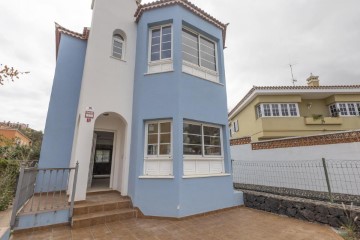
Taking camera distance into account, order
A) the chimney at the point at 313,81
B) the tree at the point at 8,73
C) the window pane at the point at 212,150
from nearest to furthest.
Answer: the tree at the point at 8,73 → the window pane at the point at 212,150 → the chimney at the point at 313,81

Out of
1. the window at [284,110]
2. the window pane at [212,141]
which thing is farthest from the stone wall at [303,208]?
the window at [284,110]

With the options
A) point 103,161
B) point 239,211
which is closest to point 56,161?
point 103,161

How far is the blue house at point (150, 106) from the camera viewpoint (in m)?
6.64

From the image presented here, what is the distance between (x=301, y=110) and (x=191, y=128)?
1447 centimetres

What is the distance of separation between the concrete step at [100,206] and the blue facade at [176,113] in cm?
36

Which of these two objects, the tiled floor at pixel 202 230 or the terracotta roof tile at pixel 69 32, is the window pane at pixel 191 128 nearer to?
the tiled floor at pixel 202 230

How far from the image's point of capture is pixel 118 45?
8.55m

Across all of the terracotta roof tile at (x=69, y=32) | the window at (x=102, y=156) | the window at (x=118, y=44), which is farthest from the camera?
the window at (x=102, y=156)

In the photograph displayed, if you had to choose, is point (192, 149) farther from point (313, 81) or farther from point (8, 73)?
point (313, 81)

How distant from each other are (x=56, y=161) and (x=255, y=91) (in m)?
14.9

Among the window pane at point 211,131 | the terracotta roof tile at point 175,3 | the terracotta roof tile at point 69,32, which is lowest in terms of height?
the window pane at point 211,131

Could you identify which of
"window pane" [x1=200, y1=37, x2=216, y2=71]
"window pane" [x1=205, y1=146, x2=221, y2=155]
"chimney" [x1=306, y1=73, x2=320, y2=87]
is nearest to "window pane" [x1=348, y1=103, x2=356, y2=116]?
"chimney" [x1=306, y1=73, x2=320, y2=87]

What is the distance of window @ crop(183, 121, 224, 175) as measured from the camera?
23.2 feet

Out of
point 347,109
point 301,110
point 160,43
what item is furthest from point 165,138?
point 347,109
